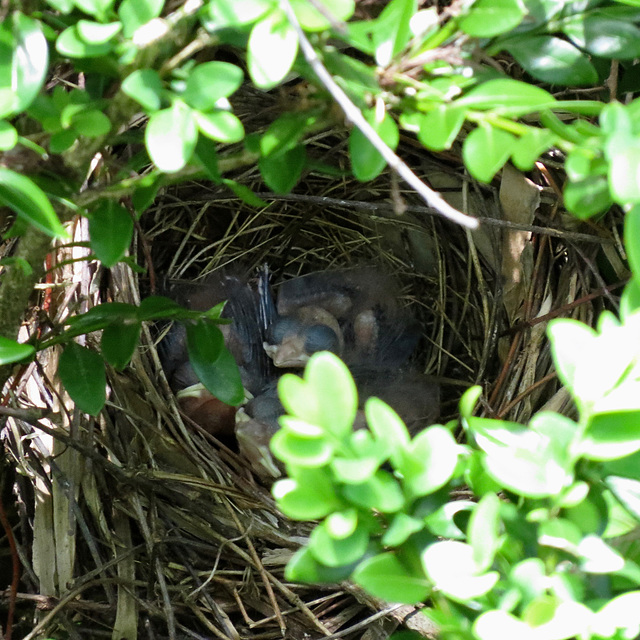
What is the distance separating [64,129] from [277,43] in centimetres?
20

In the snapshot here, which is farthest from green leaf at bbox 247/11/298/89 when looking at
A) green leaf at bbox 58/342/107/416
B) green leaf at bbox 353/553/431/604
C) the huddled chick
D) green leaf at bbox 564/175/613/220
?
the huddled chick

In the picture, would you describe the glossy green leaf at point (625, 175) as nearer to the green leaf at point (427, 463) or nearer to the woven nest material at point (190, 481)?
the green leaf at point (427, 463)

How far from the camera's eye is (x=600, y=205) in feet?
1.51

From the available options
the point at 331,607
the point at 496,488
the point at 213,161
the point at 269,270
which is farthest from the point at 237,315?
the point at 496,488

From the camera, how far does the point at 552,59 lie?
58 centimetres

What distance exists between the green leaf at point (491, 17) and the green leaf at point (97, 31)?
263 mm

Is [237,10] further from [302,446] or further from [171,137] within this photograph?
[302,446]

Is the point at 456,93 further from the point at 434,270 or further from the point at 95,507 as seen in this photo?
the point at 434,270

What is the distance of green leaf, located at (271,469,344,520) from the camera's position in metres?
0.40

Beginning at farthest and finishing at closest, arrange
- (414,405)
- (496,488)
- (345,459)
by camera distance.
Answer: (414,405), (496,488), (345,459)

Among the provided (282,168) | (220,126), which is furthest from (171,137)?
(282,168)

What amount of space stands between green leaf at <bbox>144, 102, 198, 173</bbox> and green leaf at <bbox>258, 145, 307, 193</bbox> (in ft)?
0.36

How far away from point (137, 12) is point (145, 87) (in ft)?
0.20

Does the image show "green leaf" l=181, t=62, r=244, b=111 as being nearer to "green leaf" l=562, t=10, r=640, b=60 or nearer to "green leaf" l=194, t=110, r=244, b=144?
"green leaf" l=194, t=110, r=244, b=144
